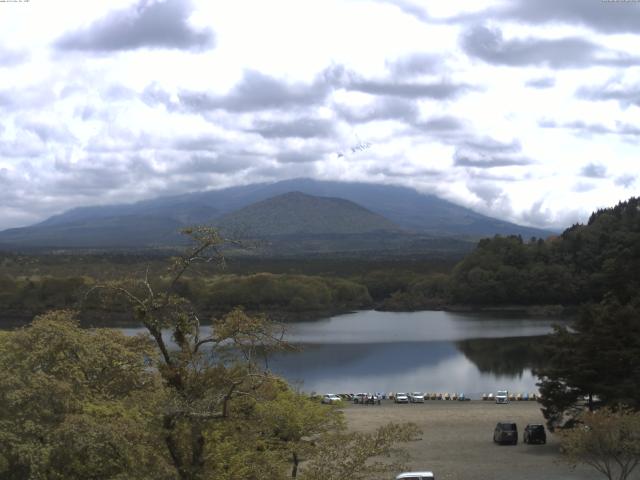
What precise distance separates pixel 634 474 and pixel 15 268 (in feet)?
419

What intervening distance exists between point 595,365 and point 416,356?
41.0m

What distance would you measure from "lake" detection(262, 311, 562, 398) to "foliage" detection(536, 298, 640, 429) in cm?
1498

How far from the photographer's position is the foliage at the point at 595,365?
26969mm

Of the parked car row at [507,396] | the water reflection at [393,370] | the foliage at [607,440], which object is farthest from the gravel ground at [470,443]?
the water reflection at [393,370]

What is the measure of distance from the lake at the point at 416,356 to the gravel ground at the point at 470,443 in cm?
552

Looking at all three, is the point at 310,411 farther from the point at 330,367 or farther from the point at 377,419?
the point at 330,367

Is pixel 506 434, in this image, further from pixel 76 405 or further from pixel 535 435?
pixel 76 405

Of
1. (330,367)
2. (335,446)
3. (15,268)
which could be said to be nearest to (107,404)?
(335,446)

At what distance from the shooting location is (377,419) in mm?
36656

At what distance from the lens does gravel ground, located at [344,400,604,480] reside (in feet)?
80.2

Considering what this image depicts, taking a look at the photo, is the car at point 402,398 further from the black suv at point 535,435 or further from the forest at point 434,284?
the forest at point 434,284

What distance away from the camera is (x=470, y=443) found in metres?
30.4

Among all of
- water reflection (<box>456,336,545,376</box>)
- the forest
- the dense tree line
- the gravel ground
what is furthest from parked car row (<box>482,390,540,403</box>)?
the forest

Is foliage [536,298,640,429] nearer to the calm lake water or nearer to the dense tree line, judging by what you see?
the calm lake water
